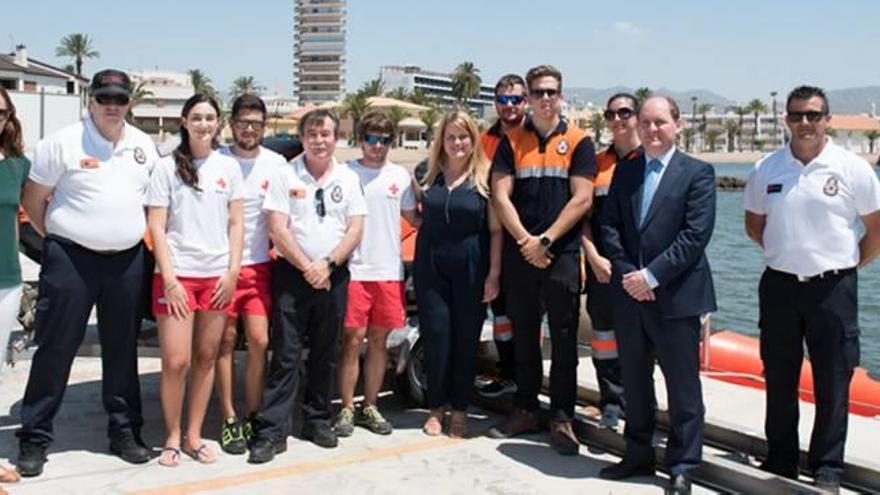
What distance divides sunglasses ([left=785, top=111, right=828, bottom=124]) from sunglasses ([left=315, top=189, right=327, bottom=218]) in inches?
99.0

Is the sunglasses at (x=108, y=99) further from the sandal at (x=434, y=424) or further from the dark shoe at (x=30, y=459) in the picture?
the sandal at (x=434, y=424)

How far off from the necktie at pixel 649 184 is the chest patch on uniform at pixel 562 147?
68 centimetres

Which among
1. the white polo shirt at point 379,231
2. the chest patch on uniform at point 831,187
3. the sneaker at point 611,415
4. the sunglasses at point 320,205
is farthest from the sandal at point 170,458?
the chest patch on uniform at point 831,187

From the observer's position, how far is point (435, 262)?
557 centimetres

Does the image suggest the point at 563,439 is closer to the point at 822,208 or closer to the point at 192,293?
the point at 822,208

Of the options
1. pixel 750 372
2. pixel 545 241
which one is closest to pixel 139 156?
pixel 545 241

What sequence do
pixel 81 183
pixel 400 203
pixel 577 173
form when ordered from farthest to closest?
pixel 400 203 < pixel 577 173 < pixel 81 183

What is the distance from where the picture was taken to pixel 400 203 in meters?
5.66

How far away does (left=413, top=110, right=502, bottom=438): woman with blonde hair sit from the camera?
5512 millimetres

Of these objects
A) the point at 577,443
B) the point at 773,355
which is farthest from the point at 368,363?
the point at 773,355

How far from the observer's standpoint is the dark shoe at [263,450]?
16.8 feet

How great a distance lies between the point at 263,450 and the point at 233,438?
275 millimetres

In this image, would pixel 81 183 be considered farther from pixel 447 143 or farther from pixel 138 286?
pixel 447 143

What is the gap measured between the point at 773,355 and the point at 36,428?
3.90 metres
